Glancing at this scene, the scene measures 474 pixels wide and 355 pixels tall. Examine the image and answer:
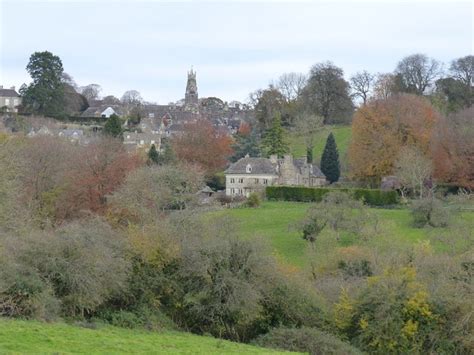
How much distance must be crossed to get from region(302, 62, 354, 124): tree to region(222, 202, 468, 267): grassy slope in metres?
37.2

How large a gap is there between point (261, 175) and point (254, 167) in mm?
981

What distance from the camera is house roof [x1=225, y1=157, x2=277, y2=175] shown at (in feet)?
205

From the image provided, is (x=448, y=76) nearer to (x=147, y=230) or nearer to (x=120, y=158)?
(x=120, y=158)

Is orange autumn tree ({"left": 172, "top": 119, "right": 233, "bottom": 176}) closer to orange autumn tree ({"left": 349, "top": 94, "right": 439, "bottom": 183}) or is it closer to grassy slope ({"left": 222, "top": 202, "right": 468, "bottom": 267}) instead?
orange autumn tree ({"left": 349, "top": 94, "right": 439, "bottom": 183})

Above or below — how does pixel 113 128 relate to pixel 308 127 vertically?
below

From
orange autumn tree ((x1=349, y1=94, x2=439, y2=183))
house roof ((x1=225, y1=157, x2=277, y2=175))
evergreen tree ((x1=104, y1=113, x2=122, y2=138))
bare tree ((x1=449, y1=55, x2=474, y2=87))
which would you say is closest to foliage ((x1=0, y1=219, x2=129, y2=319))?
orange autumn tree ((x1=349, y1=94, x2=439, y2=183))

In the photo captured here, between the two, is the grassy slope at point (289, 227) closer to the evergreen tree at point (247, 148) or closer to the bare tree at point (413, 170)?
the bare tree at point (413, 170)

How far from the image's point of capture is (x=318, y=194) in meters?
53.6

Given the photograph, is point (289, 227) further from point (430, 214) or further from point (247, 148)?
point (247, 148)

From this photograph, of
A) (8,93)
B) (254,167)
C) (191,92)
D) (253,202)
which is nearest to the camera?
(253,202)

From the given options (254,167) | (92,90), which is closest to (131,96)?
(92,90)

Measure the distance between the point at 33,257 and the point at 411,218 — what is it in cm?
2893

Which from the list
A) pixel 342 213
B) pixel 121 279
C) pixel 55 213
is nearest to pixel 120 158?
pixel 55 213

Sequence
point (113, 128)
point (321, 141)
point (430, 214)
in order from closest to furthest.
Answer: point (430, 214)
point (113, 128)
point (321, 141)
